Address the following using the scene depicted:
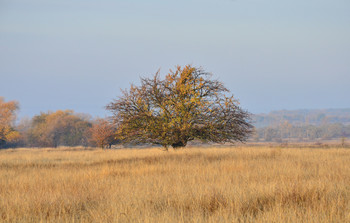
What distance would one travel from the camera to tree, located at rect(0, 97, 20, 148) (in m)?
60.1

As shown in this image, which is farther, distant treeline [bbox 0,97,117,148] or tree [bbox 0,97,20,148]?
distant treeline [bbox 0,97,117,148]

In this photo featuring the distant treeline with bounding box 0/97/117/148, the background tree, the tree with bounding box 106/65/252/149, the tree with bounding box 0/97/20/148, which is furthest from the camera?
the background tree

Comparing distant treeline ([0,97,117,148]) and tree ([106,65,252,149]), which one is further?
distant treeline ([0,97,117,148])

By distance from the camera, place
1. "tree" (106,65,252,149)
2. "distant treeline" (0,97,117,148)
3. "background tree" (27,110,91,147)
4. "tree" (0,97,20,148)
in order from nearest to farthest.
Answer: "tree" (106,65,252,149) → "tree" (0,97,20,148) → "distant treeline" (0,97,117,148) → "background tree" (27,110,91,147)

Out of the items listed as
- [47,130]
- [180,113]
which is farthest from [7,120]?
[180,113]

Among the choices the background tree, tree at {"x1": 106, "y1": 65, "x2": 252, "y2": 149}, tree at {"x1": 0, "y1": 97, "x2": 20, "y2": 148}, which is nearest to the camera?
tree at {"x1": 106, "y1": 65, "x2": 252, "y2": 149}

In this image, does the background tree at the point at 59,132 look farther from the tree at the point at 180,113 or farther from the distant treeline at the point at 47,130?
the tree at the point at 180,113

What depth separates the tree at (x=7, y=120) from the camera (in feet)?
197

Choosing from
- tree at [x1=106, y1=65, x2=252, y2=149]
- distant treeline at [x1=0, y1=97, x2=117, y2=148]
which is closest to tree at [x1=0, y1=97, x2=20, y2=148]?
distant treeline at [x1=0, y1=97, x2=117, y2=148]

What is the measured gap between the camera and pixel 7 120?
6462 cm

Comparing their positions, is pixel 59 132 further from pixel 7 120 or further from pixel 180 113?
pixel 180 113

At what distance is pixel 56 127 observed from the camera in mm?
69875

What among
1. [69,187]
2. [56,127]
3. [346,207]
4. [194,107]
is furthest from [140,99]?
[56,127]

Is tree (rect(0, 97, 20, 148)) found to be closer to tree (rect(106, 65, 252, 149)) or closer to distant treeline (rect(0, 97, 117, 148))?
distant treeline (rect(0, 97, 117, 148))
